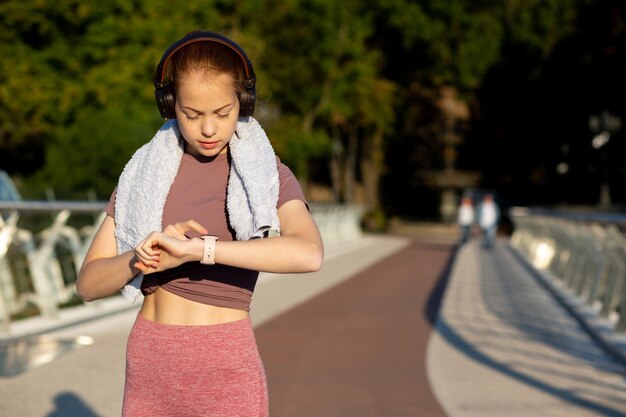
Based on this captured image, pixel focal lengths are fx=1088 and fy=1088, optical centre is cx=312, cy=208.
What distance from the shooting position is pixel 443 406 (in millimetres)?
7055

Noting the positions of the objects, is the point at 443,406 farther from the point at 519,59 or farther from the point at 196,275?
the point at 519,59

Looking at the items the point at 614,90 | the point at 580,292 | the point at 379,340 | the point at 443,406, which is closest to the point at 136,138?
the point at 580,292

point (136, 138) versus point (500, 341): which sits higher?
point (136, 138)

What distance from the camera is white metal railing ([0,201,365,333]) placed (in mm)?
9641

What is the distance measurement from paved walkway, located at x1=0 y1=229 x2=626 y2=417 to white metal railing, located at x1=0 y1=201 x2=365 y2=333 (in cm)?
35

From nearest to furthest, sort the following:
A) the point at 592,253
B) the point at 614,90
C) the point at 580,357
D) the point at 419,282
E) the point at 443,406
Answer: the point at 443,406, the point at 580,357, the point at 592,253, the point at 419,282, the point at 614,90

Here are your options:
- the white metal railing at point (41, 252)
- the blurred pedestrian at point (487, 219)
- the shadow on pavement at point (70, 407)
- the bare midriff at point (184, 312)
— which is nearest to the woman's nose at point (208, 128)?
the bare midriff at point (184, 312)

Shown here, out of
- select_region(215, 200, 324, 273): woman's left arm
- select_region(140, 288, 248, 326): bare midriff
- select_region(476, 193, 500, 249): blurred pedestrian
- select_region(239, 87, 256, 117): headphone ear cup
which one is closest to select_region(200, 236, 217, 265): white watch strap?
select_region(215, 200, 324, 273): woman's left arm

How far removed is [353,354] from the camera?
9.55m

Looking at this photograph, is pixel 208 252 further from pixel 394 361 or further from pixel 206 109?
pixel 394 361

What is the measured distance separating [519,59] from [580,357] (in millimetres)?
50759

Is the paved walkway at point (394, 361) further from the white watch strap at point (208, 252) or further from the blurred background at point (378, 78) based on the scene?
the blurred background at point (378, 78)

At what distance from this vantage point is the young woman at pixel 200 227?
2383 millimetres

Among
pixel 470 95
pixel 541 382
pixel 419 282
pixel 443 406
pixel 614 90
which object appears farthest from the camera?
pixel 470 95
